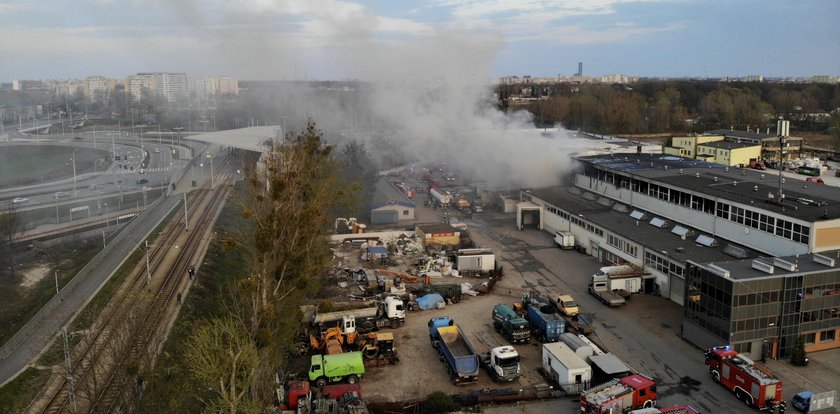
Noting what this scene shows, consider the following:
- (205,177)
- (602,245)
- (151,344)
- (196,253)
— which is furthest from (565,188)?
(205,177)

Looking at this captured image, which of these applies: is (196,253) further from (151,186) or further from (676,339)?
(151,186)

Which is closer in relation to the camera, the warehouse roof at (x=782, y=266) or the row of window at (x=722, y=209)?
the warehouse roof at (x=782, y=266)

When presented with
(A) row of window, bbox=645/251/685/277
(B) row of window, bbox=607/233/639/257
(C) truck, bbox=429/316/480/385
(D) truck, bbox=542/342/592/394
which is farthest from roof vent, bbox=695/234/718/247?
(C) truck, bbox=429/316/480/385

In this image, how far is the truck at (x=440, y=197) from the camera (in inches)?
1022

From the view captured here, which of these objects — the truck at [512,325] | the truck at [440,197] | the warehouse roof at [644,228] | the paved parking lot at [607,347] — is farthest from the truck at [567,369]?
the truck at [440,197]

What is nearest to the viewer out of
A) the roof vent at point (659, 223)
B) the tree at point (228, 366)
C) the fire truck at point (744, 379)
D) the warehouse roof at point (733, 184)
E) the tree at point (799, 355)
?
the tree at point (228, 366)

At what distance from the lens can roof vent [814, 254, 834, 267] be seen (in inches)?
448

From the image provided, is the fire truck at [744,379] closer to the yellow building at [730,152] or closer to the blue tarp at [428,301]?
the blue tarp at [428,301]

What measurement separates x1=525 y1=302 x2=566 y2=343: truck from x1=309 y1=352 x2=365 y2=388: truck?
372 centimetres

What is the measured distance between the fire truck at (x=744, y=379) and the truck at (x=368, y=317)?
19.8 ft

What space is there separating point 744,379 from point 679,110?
4905 cm

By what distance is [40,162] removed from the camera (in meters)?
38.7

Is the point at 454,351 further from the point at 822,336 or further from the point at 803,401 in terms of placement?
the point at 822,336

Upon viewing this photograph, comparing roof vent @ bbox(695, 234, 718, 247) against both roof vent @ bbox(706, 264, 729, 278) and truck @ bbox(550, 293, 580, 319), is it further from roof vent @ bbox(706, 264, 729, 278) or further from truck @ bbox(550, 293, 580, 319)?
roof vent @ bbox(706, 264, 729, 278)
